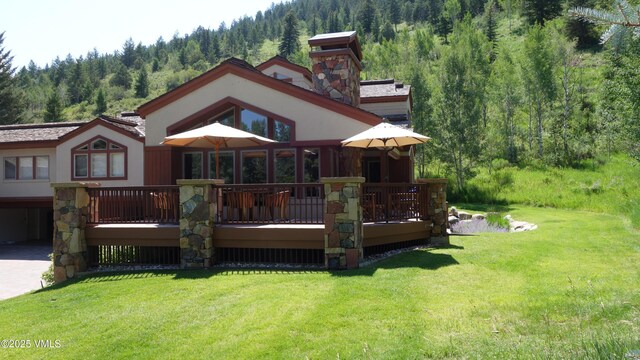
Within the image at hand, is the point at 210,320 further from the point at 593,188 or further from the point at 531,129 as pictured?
the point at 531,129

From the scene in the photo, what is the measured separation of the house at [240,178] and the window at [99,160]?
0.05 metres

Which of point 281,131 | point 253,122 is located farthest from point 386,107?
point 253,122

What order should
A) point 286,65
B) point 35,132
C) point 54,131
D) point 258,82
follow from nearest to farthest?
point 258,82, point 286,65, point 54,131, point 35,132

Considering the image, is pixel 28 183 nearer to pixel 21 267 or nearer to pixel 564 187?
pixel 21 267

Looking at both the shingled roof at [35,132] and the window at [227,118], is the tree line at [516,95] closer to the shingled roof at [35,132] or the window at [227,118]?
the window at [227,118]

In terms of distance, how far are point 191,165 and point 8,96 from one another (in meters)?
46.3

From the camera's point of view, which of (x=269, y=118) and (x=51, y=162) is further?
(x=51, y=162)

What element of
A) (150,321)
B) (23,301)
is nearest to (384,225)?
(150,321)

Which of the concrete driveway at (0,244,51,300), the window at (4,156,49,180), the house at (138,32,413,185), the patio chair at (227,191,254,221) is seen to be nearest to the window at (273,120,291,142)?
the house at (138,32,413,185)

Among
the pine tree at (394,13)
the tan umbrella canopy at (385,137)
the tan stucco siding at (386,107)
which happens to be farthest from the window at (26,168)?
the pine tree at (394,13)

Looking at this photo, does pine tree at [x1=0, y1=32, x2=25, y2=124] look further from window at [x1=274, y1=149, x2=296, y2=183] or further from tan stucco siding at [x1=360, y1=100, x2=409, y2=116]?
window at [x1=274, y1=149, x2=296, y2=183]

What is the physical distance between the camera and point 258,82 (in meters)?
13.2

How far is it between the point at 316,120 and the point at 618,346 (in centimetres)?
989

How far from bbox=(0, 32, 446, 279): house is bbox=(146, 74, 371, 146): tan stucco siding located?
0.04 m
